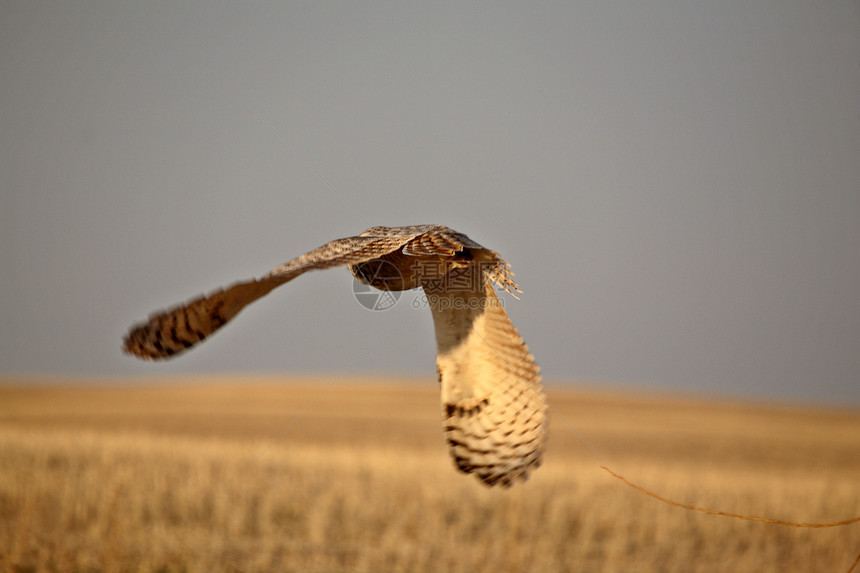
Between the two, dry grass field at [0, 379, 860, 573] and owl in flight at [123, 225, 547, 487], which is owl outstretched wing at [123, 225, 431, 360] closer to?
owl in flight at [123, 225, 547, 487]

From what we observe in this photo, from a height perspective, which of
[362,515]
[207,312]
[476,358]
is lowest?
[362,515]

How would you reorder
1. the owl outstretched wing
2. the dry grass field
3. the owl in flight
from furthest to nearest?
the dry grass field, the owl in flight, the owl outstretched wing

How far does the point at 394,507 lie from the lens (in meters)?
9.15

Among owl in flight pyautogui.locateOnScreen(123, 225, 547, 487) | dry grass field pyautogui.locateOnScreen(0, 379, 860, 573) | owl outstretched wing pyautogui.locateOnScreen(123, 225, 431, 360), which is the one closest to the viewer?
owl outstretched wing pyautogui.locateOnScreen(123, 225, 431, 360)

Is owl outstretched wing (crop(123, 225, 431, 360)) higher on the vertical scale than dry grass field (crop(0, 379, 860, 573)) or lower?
higher

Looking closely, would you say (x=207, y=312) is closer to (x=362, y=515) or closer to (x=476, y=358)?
(x=476, y=358)

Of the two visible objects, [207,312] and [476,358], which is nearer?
[207,312]

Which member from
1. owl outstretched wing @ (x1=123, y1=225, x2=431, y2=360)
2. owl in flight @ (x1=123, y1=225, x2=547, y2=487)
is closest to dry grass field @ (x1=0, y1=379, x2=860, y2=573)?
owl in flight @ (x1=123, y1=225, x2=547, y2=487)

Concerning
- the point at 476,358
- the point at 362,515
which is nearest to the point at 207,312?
the point at 476,358

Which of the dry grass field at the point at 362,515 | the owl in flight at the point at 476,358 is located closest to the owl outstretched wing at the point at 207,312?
the owl in flight at the point at 476,358

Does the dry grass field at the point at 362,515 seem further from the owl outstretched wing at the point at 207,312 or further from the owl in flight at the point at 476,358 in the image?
the owl outstretched wing at the point at 207,312

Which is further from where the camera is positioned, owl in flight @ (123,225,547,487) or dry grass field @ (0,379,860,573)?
dry grass field @ (0,379,860,573)

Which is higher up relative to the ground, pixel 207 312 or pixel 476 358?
pixel 207 312

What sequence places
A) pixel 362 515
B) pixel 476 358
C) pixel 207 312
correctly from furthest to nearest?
pixel 362 515 < pixel 476 358 < pixel 207 312
